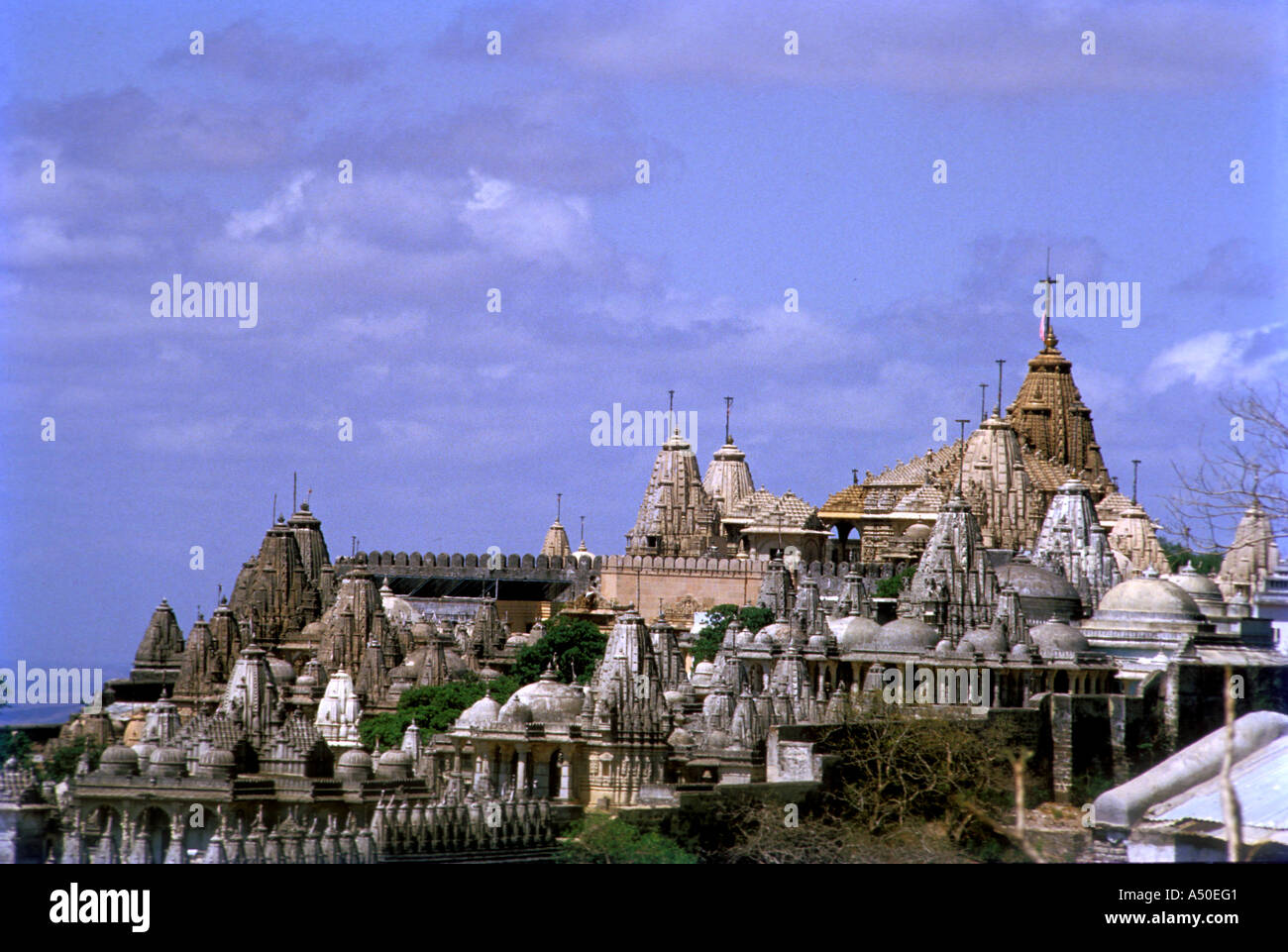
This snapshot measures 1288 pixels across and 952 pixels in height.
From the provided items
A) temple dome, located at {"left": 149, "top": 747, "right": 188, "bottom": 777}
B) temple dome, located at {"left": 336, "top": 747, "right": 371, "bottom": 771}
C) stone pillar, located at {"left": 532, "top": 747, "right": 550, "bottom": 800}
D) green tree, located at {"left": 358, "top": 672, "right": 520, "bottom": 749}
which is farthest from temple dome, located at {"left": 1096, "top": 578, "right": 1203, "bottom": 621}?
temple dome, located at {"left": 149, "top": 747, "right": 188, "bottom": 777}

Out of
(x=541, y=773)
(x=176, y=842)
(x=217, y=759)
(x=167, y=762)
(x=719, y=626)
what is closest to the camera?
(x=176, y=842)

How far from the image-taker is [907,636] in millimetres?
66062

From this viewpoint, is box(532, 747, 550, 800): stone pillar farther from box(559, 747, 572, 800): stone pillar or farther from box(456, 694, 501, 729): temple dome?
box(456, 694, 501, 729): temple dome

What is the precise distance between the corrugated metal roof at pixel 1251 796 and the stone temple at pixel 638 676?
4698mm

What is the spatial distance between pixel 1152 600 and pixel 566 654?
54.8ft

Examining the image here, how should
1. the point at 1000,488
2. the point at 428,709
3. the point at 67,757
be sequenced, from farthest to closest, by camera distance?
the point at 1000,488 → the point at 428,709 → the point at 67,757

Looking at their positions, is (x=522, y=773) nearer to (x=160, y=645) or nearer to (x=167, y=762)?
(x=167, y=762)

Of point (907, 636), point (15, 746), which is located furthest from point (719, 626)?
point (15, 746)

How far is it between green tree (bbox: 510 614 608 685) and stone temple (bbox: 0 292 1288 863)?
1.37m

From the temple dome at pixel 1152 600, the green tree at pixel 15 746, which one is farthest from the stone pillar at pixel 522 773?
the temple dome at pixel 1152 600
